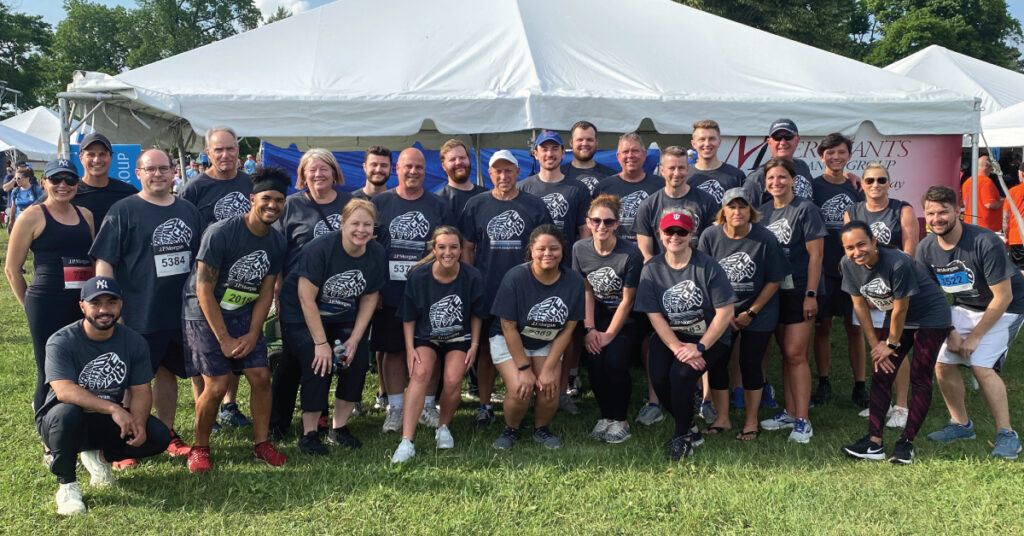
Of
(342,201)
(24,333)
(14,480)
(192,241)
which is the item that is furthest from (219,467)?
(24,333)

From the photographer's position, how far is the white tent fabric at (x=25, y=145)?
18.9 m

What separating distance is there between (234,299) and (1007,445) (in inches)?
173

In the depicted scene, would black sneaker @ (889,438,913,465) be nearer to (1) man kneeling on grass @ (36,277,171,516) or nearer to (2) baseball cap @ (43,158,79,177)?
(1) man kneeling on grass @ (36,277,171,516)

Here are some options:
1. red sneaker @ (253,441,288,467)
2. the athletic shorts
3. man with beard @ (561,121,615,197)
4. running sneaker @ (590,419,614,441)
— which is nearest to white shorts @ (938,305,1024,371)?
running sneaker @ (590,419,614,441)

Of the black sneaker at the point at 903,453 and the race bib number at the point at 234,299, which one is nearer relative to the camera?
the race bib number at the point at 234,299

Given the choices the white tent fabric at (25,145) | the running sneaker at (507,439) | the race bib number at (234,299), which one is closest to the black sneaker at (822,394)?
the running sneaker at (507,439)

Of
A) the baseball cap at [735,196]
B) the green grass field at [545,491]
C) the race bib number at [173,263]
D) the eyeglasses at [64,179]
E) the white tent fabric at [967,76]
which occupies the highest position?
the white tent fabric at [967,76]

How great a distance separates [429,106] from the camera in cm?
554

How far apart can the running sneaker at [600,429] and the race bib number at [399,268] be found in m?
1.54

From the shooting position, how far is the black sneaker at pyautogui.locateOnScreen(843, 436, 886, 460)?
392 cm

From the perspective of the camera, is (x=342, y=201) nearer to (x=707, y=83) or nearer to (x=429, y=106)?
(x=429, y=106)

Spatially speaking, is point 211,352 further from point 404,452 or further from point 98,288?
point 404,452

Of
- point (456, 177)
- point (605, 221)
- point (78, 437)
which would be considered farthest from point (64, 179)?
point (605, 221)

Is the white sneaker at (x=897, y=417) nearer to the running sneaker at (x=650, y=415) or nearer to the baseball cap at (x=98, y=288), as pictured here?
the running sneaker at (x=650, y=415)
